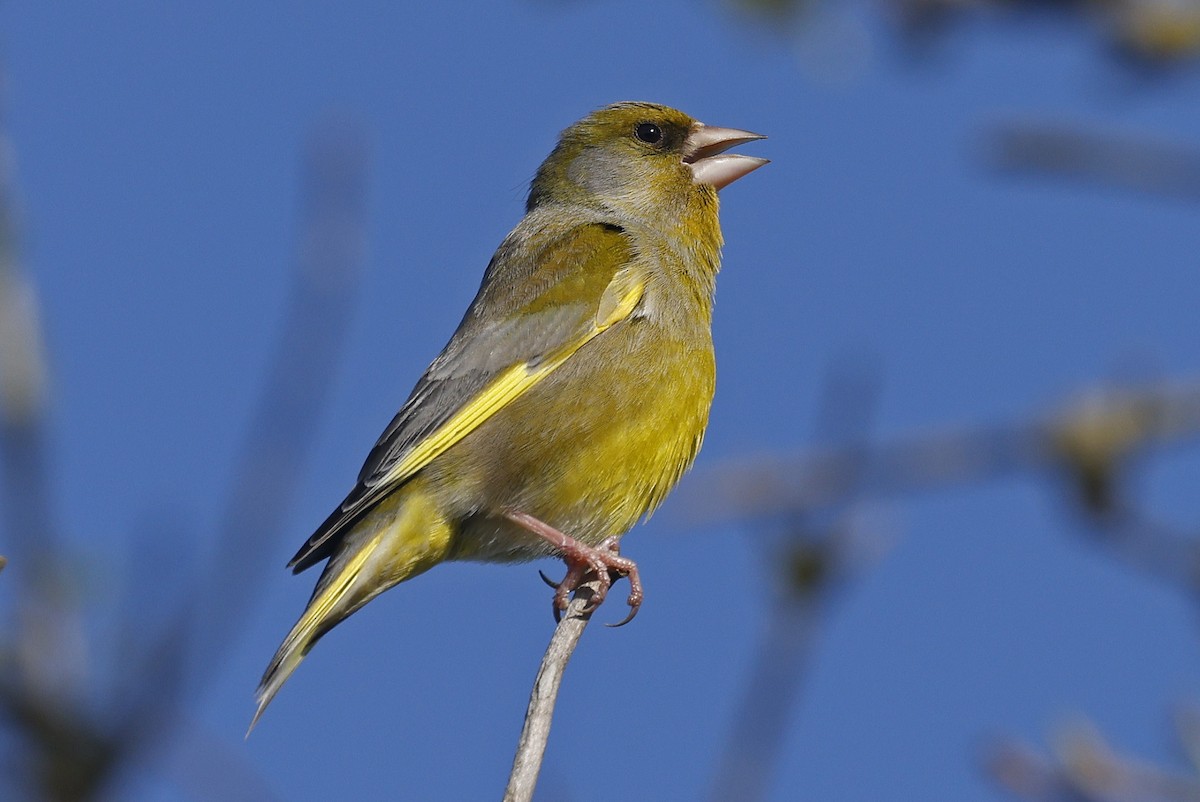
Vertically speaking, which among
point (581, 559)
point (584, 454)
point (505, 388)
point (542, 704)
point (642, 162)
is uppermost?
point (642, 162)

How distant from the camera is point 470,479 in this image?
205 inches

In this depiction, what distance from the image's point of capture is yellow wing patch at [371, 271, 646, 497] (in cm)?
516

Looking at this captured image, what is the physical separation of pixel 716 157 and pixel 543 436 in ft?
5.85

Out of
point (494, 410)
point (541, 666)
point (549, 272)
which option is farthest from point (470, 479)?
point (541, 666)

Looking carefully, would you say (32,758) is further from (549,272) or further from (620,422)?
(549,272)

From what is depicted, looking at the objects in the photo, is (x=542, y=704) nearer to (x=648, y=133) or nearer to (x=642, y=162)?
(x=642, y=162)

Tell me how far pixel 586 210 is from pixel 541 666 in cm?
316

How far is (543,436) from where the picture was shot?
5.26m

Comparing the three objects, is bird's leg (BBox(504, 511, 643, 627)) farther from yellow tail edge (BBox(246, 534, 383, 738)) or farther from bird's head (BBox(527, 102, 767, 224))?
bird's head (BBox(527, 102, 767, 224))

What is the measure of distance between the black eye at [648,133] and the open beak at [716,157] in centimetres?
14

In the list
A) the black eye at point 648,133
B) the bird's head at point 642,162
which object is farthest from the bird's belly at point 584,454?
the black eye at point 648,133

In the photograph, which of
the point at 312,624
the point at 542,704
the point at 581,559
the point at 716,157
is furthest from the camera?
the point at 716,157

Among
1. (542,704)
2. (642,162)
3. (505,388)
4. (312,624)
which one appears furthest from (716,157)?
(542,704)

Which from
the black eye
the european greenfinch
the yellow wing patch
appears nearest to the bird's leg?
the european greenfinch
